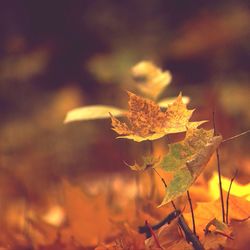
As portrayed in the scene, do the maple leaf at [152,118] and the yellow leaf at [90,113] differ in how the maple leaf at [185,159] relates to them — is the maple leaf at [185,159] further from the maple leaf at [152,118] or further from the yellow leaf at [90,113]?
the yellow leaf at [90,113]

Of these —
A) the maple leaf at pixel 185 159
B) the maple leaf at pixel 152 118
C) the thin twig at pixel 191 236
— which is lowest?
the thin twig at pixel 191 236

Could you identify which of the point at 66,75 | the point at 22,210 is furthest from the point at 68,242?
the point at 66,75

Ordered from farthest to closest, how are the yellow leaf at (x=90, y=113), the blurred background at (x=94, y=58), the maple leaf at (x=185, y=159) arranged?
the blurred background at (x=94, y=58), the yellow leaf at (x=90, y=113), the maple leaf at (x=185, y=159)

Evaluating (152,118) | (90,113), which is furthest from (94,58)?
(152,118)

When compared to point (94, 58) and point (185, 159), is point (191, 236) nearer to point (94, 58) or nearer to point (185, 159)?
point (185, 159)

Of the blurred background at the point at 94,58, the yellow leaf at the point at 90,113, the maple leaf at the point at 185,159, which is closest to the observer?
the maple leaf at the point at 185,159

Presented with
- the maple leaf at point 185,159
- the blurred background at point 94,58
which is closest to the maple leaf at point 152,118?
the maple leaf at point 185,159

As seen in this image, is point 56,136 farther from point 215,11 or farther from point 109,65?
point 215,11
